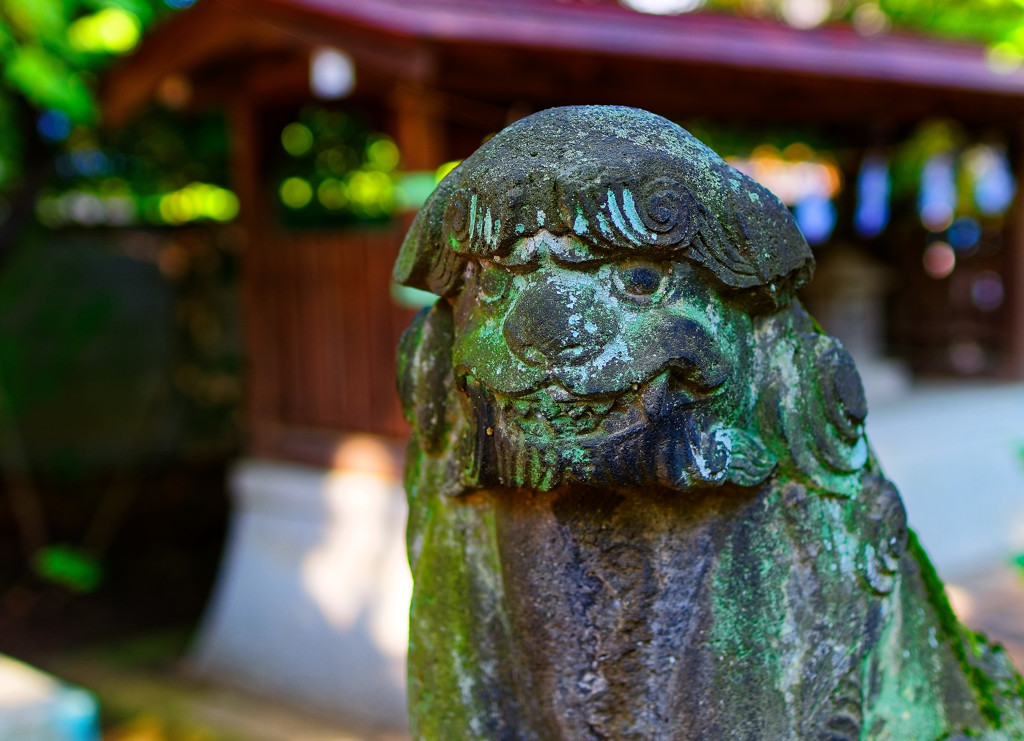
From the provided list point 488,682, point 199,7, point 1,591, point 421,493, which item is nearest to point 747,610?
point 488,682

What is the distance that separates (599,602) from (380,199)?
538 cm

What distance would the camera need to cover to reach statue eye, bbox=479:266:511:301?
1247mm

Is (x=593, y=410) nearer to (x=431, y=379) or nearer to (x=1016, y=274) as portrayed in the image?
(x=431, y=379)

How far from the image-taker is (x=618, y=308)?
1.19 metres

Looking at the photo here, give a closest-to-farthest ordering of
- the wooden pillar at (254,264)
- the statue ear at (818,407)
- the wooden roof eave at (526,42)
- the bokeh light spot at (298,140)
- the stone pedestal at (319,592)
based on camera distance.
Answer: the statue ear at (818,407) < the wooden roof eave at (526,42) < the stone pedestal at (319,592) < the wooden pillar at (254,264) < the bokeh light spot at (298,140)

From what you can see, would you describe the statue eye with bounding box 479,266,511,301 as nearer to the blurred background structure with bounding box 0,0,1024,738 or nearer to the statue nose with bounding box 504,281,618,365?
the statue nose with bounding box 504,281,618,365

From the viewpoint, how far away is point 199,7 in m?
3.89

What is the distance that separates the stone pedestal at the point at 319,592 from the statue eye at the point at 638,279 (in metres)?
3.18

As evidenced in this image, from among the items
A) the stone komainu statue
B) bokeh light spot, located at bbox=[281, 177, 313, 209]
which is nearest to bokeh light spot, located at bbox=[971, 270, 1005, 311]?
bokeh light spot, located at bbox=[281, 177, 313, 209]

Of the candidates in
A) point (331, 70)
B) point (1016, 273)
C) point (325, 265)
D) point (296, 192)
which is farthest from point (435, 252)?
point (1016, 273)

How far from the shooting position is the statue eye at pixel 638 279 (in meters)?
1.20

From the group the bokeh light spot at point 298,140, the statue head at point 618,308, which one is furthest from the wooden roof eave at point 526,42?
the statue head at point 618,308

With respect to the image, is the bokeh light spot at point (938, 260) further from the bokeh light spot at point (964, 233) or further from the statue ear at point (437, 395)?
the statue ear at point (437, 395)

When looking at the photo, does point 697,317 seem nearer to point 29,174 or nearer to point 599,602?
point 599,602
